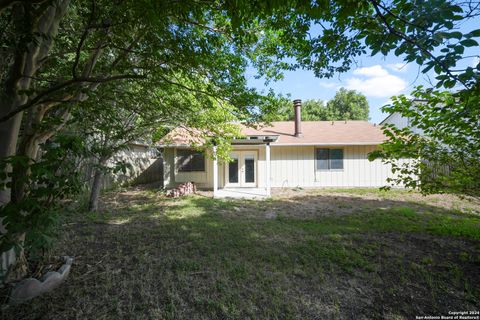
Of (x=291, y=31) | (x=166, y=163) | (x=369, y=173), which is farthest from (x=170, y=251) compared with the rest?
(x=369, y=173)

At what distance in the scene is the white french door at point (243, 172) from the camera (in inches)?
457

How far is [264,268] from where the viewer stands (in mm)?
3385

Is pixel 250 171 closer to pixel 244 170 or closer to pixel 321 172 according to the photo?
pixel 244 170

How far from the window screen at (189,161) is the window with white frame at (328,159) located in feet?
20.4

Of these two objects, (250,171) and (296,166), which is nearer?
(250,171)

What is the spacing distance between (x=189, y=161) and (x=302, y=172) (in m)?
6.13

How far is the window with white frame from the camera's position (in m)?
12.2

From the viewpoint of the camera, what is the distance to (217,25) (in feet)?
14.8

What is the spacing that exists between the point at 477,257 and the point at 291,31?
456cm

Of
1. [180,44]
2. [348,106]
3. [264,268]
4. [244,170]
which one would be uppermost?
[348,106]

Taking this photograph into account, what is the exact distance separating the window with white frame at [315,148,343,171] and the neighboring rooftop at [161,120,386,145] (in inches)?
24.0

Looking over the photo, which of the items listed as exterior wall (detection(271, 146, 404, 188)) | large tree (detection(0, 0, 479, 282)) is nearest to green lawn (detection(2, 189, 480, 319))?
large tree (detection(0, 0, 479, 282))

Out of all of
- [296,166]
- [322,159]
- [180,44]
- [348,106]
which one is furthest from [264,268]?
[348,106]

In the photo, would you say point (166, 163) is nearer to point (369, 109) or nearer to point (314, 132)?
point (314, 132)
